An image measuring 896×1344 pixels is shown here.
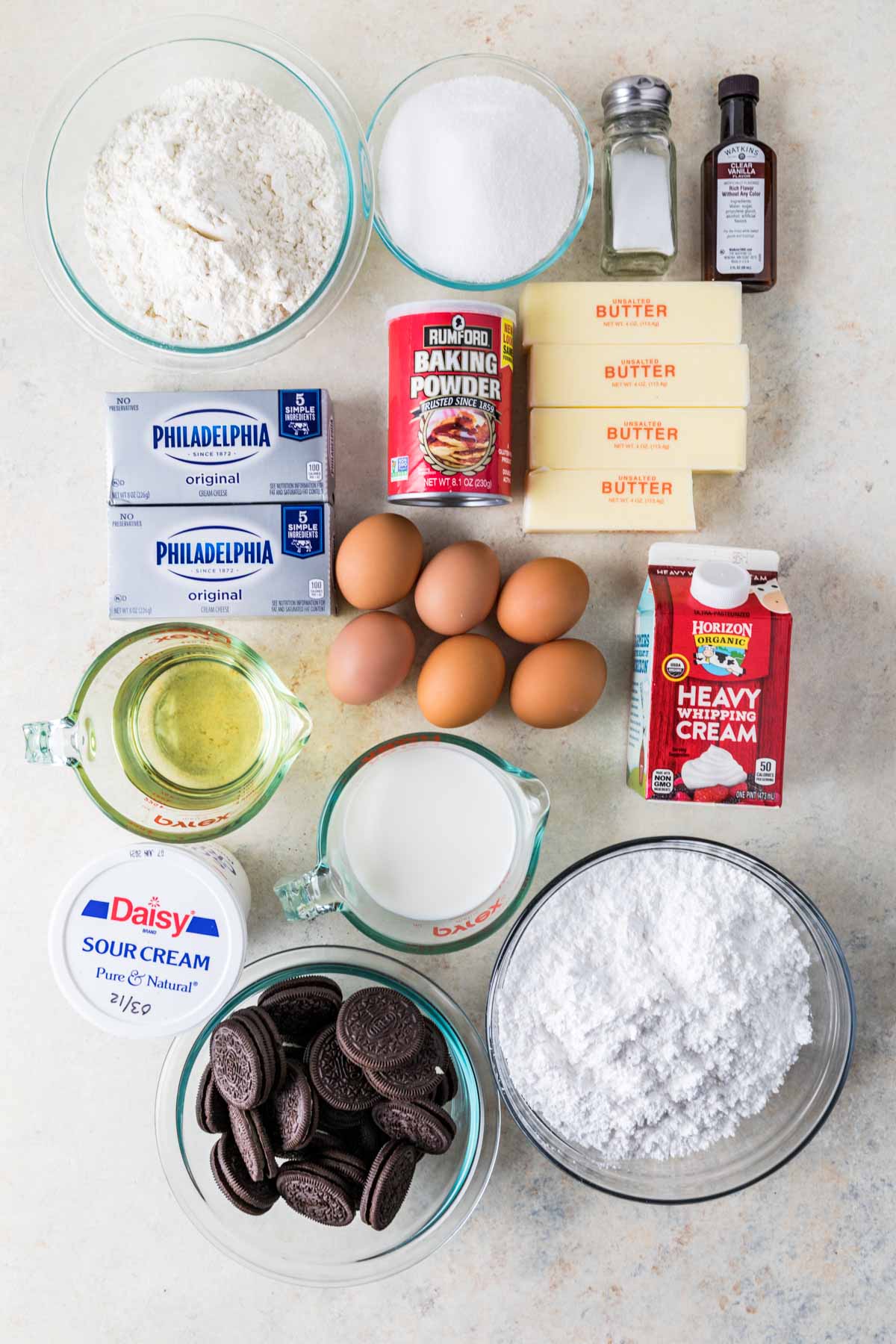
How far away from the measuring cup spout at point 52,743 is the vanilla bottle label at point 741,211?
36.5 inches

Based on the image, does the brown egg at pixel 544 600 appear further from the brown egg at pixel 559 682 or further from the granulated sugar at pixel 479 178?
the granulated sugar at pixel 479 178

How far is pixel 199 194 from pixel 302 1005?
90 centimetres

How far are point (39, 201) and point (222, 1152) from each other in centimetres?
113

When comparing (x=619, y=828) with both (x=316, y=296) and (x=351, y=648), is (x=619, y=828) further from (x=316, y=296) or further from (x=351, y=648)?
(x=316, y=296)

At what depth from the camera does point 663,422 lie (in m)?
1.08

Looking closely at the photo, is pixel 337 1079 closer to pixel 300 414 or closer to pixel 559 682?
pixel 559 682

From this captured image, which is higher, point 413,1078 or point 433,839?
point 433,839

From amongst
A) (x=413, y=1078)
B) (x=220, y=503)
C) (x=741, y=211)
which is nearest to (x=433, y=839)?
(x=413, y=1078)

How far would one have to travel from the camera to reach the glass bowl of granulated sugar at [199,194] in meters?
0.99

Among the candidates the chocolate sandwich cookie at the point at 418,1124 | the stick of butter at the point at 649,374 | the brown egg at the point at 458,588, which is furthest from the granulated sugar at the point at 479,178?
the chocolate sandwich cookie at the point at 418,1124

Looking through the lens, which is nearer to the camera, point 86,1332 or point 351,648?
point 351,648

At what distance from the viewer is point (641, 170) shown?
1.07 metres

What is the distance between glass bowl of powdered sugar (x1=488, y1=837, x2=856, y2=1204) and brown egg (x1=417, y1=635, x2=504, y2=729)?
0.21 metres

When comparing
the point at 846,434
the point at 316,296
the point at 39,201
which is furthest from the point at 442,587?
the point at 39,201
